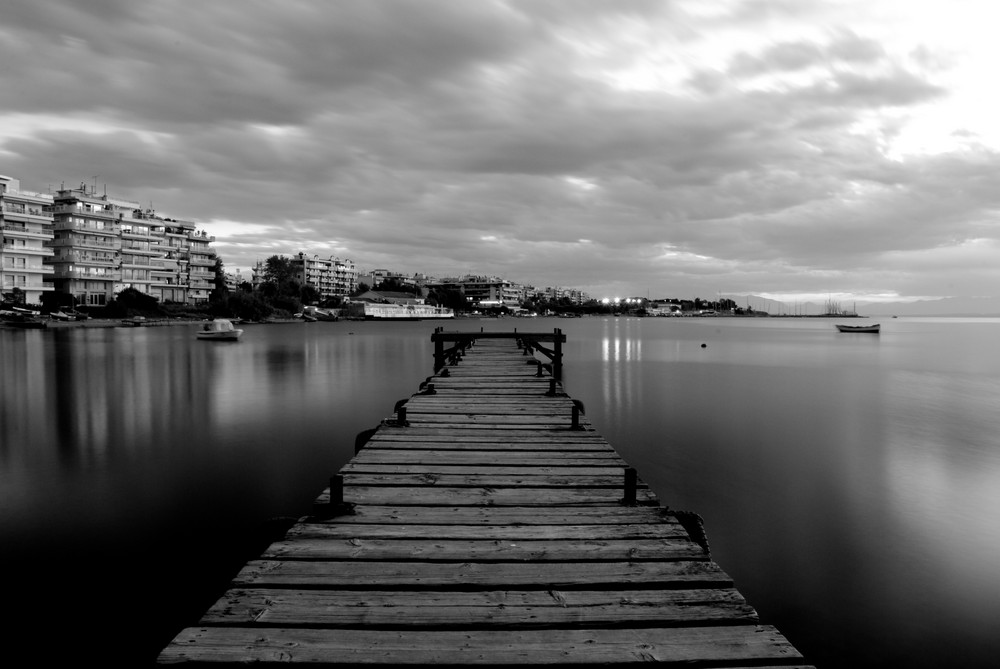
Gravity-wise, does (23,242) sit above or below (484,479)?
above

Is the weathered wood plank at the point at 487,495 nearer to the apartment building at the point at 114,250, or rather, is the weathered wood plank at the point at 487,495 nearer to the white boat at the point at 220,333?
the white boat at the point at 220,333

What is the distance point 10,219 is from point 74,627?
336 ft

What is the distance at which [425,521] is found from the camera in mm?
6191

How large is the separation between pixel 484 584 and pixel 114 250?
119018 mm

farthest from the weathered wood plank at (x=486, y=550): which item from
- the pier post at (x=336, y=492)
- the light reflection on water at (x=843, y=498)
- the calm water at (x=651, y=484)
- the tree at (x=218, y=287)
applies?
the tree at (x=218, y=287)

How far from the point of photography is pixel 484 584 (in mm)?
4781

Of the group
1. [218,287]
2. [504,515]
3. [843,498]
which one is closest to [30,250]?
[218,287]

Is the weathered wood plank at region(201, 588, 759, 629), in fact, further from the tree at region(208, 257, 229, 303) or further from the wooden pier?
the tree at region(208, 257, 229, 303)

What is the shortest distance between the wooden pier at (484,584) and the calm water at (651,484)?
7.18ft

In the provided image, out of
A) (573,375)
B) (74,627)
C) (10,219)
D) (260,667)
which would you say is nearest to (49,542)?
(74,627)

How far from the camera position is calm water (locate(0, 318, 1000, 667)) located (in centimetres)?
799

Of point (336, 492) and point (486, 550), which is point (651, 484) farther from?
point (336, 492)

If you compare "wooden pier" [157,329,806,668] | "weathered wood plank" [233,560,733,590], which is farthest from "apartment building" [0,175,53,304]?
"weathered wood plank" [233,560,733,590]

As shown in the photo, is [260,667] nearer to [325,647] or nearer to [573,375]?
[325,647]
